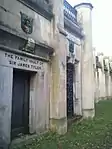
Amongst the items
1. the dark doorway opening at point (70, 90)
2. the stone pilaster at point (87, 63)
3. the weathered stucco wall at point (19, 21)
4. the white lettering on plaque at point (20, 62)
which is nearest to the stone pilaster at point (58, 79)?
the weathered stucco wall at point (19, 21)

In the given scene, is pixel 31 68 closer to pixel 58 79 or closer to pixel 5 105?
pixel 58 79

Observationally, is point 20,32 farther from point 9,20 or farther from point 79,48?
point 79,48

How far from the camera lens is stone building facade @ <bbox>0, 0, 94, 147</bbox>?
16.9 feet

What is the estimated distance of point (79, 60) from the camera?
9.93 meters

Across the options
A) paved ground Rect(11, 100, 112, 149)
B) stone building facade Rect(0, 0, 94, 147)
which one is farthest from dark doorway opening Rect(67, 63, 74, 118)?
paved ground Rect(11, 100, 112, 149)

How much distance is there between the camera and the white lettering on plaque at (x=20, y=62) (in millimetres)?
5151

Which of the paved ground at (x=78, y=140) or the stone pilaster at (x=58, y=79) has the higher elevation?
the stone pilaster at (x=58, y=79)

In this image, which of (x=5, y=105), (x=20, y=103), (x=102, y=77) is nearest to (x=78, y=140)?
(x=20, y=103)

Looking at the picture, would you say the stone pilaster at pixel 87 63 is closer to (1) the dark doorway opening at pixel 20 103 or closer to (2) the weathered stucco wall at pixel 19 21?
(2) the weathered stucco wall at pixel 19 21

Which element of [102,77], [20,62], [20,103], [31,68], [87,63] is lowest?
[20,103]

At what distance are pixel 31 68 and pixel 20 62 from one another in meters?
0.54

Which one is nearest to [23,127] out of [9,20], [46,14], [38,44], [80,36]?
[38,44]

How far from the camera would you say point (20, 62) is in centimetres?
573

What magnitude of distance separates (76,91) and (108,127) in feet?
7.71
